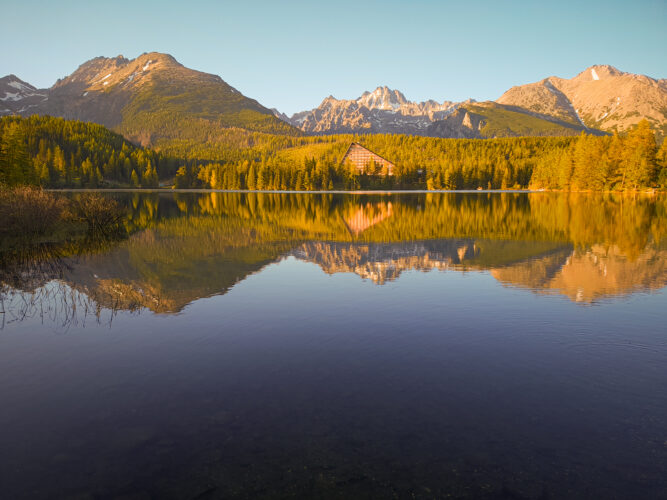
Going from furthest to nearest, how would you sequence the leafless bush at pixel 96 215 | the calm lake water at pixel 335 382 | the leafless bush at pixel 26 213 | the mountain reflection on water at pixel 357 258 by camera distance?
the leafless bush at pixel 96 215, the leafless bush at pixel 26 213, the mountain reflection on water at pixel 357 258, the calm lake water at pixel 335 382

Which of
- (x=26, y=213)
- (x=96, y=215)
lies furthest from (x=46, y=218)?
(x=96, y=215)

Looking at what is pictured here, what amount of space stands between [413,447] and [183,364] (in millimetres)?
7216

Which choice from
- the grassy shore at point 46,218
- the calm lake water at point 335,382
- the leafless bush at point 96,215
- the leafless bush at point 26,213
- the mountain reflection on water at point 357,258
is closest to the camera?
the calm lake water at point 335,382

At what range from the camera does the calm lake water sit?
24.5 feet

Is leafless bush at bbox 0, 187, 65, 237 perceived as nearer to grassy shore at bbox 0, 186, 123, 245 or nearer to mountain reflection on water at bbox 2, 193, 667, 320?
grassy shore at bbox 0, 186, 123, 245

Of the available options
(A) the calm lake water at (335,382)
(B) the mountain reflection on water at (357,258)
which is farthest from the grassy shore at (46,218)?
(A) the calm lake water at (335,382)

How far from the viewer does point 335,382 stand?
10938 mm

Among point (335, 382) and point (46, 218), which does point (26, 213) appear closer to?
point (46, 218)

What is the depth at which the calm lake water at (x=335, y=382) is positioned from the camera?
7.46 metres

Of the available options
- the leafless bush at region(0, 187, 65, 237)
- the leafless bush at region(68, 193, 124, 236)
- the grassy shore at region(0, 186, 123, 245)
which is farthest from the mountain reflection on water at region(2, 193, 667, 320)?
the leafless bush at region(0, 187, 65, 237)

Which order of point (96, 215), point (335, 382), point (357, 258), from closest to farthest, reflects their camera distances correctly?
point (335, 382), point (357, 258), point (96, 215)

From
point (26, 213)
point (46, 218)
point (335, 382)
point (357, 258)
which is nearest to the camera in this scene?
point (335, 382)

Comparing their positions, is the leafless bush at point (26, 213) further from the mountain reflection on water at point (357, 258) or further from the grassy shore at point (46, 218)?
the mountain reflection on water at point (357, 258)

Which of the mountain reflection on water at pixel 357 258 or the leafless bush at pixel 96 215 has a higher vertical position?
the leafless bush at pixel 96 215
